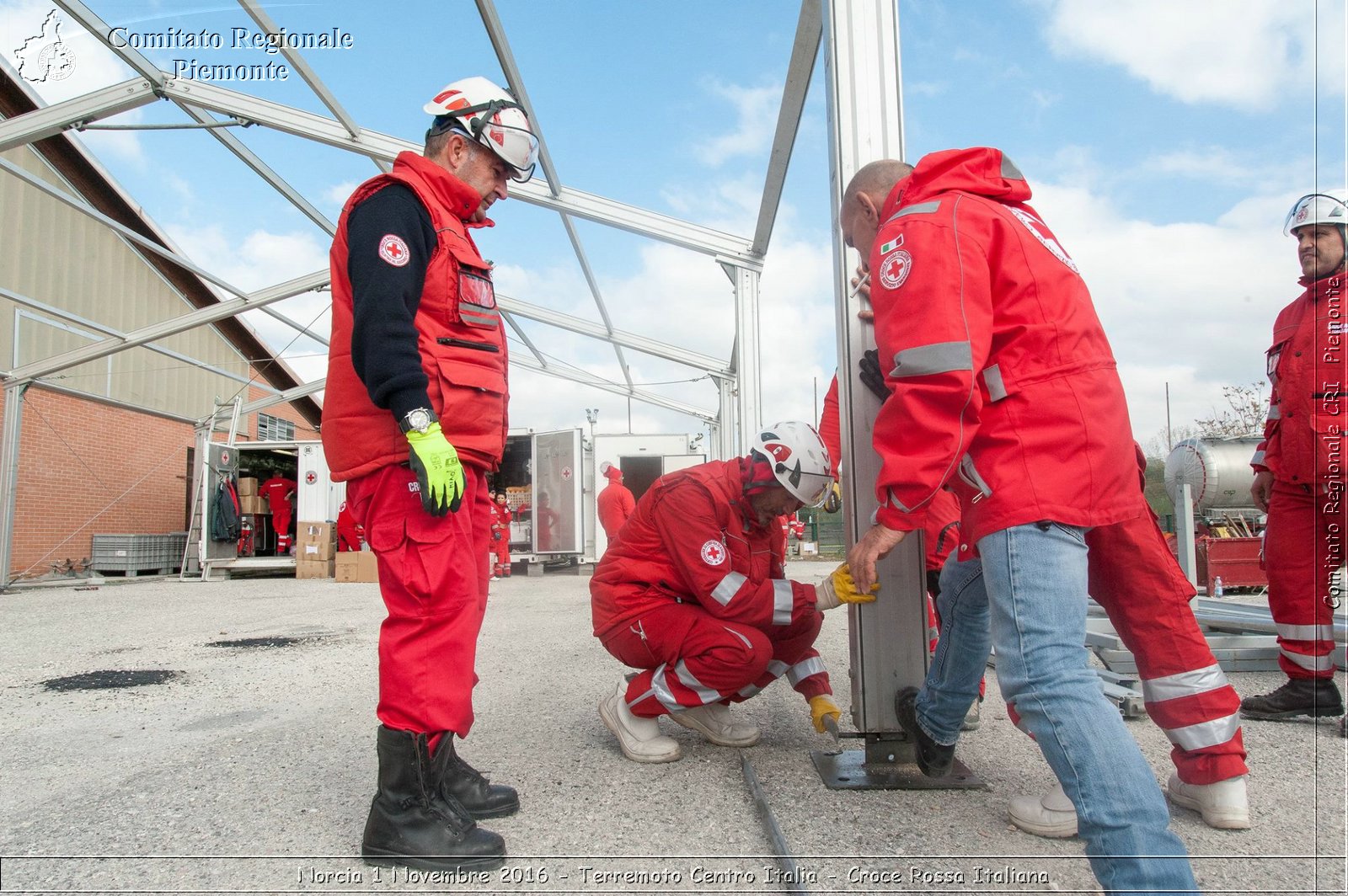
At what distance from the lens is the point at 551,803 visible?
7.63ft

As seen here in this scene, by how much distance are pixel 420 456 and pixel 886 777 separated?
168 centimetres

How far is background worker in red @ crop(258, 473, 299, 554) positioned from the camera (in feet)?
52.6

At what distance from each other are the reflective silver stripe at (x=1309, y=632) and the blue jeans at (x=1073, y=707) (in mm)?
2289

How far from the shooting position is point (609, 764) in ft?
8.96

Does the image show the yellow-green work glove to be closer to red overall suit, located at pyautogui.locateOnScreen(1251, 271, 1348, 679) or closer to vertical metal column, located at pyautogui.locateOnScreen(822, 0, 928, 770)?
vertical metal column, located at pyautogui.locateOnScreen(822, 0, 928, 770)

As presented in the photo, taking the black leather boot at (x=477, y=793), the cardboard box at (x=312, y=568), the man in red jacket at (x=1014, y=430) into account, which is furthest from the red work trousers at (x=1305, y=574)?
the cardboard box at (x=312, y=568)

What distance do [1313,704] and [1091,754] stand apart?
244 centimetres

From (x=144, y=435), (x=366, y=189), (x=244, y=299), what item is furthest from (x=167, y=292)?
(x=366, y=189)

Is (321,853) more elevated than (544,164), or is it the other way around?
(544,164)

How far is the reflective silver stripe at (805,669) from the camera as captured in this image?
3.07 metres

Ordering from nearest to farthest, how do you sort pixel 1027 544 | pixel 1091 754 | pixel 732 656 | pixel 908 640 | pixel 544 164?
pixel 1091 754, pixel 1027 544, pixel 908 640, pixel 732 656, pixel 544 164

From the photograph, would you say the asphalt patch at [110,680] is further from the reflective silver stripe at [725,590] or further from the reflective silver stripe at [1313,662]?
the reflective silver stripe at [1313,662]

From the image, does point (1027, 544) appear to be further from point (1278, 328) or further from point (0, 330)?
point (0, 330)

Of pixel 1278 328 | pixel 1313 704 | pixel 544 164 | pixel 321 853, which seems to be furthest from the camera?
pixel 544 164
